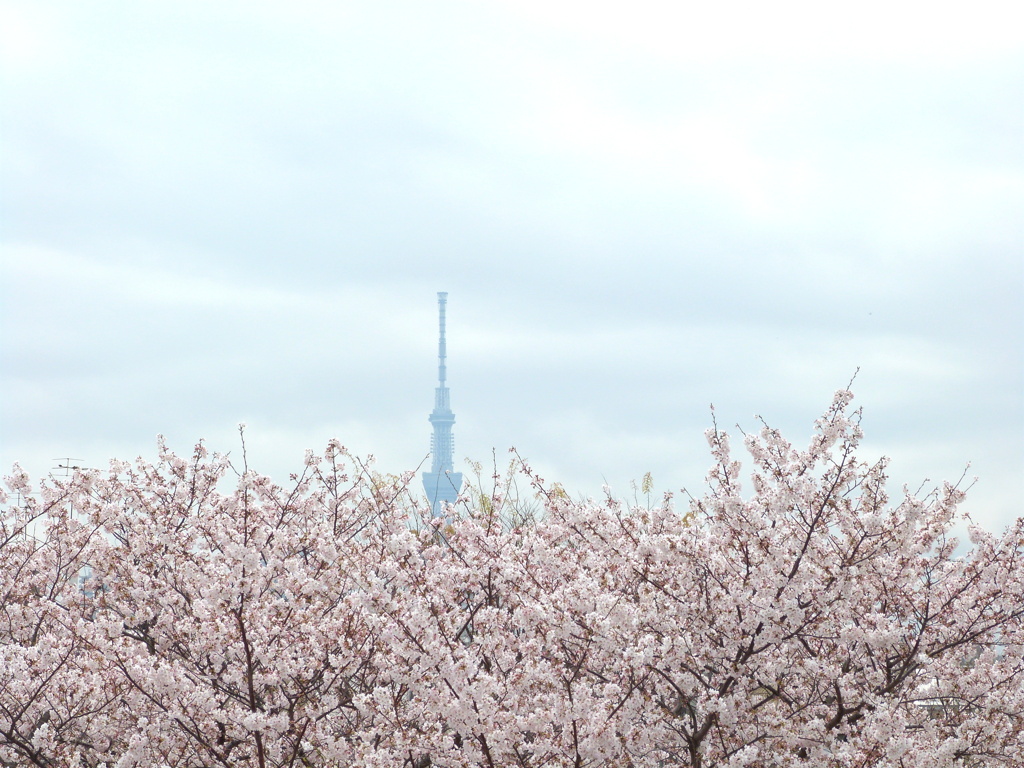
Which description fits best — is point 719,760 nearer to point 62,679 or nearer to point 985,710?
point 985,710

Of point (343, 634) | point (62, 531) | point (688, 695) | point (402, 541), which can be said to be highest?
point (62, 531)

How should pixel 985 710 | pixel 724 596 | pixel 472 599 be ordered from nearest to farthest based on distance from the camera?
pixel 724 596
pixel 985 710
pixel 472 599

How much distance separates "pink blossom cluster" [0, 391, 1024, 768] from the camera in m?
6.71

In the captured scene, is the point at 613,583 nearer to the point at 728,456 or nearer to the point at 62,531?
the point at 728,456

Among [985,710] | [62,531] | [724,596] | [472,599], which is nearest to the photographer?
[724,596]

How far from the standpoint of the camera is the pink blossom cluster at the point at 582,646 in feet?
22.0

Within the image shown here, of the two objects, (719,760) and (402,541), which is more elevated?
(402,541)

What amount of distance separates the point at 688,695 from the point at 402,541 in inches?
93.6

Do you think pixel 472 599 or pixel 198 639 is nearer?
pixel 198 639

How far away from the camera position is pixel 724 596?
6969 millimetres

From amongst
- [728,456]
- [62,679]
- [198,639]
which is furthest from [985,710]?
[62,679]

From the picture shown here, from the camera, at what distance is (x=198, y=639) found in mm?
7766

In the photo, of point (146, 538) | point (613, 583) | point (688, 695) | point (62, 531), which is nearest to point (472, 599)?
point (613, 583)

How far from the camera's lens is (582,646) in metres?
7.50
